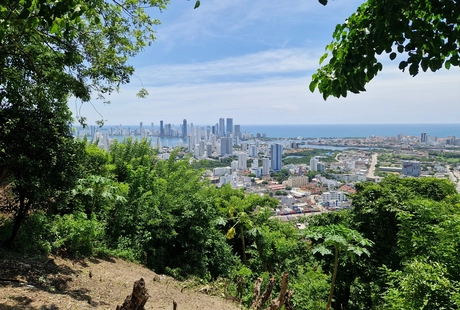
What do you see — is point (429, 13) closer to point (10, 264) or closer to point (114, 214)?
point (10, 264)

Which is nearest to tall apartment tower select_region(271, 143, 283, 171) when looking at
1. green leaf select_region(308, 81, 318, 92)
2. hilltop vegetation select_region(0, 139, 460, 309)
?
hilltop vegetation select_region(0, 139, 460, 309)

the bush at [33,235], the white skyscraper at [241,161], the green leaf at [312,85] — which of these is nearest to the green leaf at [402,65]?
the green leaf at [312,85]

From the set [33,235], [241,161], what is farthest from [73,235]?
[241,161]

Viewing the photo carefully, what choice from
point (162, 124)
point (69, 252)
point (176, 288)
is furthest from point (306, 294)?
point (162, 124)

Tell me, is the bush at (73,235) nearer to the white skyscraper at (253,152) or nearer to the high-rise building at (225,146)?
the high-rise building at (225,146)

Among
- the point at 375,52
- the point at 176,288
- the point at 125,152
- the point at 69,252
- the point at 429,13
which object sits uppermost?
the point at 429,13

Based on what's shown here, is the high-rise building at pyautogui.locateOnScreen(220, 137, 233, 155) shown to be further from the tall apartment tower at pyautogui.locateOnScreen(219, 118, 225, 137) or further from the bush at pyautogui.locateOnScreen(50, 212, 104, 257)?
the bush at pyautogui.locateOnScreen(50, 212, 104, 257)

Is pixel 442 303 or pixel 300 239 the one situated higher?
pixel 442 303
